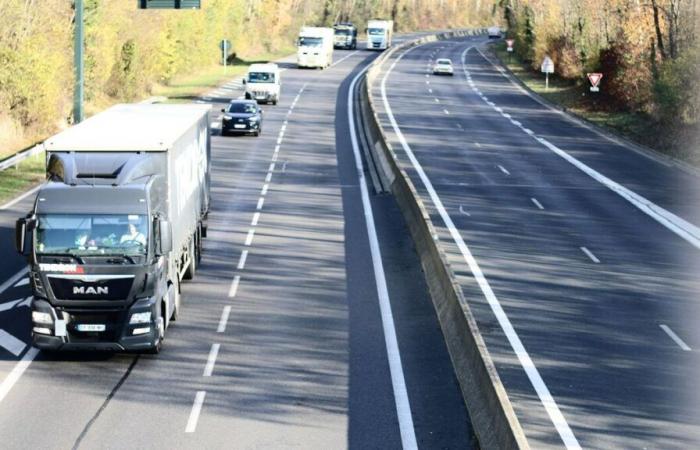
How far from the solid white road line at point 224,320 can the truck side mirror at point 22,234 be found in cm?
416

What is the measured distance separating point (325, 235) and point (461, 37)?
146317mm

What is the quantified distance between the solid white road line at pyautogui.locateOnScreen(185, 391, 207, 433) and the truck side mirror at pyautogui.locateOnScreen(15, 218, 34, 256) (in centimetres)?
365

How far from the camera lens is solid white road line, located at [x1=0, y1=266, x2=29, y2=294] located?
25281mm

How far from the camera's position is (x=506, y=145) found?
2087 inches

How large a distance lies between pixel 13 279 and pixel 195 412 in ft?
33.2

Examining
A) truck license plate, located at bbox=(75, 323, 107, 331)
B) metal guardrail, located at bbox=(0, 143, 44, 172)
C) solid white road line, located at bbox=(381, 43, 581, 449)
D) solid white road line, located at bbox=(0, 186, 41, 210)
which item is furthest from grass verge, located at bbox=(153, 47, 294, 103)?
truck license plate, located at bbox=(75, 323, 107, 331)

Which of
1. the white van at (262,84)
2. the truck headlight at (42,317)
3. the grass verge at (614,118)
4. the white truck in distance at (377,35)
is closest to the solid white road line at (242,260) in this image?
the truck headlight at (42,317)

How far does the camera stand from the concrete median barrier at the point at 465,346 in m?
14.7

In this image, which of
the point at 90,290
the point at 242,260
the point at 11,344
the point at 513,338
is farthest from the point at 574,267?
the point at 11,344

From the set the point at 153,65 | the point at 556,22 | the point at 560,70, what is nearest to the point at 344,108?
the point at 153,65

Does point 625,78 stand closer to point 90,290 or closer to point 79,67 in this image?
point 79,67

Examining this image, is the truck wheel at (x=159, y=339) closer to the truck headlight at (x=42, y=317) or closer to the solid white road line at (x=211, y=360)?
the solid white road line at (x=211, y=360)

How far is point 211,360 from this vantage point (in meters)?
20.1

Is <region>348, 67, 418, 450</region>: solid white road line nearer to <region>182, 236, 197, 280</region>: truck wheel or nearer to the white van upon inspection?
<region>182, 236, 197, 280</region>: truck wheel
